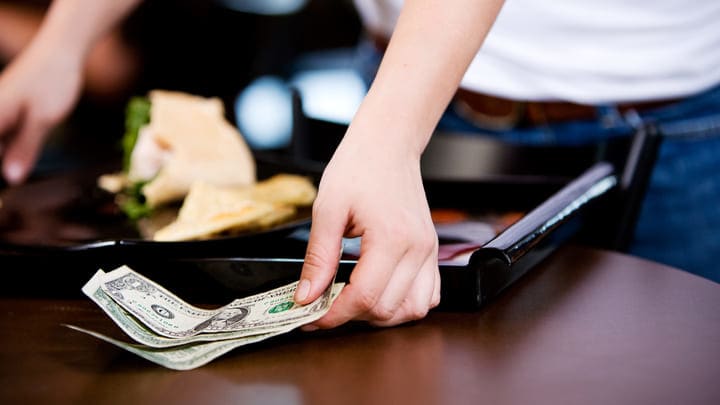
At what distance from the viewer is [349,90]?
5254 mm

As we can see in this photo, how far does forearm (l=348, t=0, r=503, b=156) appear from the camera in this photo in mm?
789

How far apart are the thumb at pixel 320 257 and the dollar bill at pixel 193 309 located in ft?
0.05

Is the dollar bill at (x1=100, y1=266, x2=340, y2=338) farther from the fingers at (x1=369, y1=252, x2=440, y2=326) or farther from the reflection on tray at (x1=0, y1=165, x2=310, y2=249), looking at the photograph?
the reflection on tray at (x1=0, y1=165, x2=310, y2=249)

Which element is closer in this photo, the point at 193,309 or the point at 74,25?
the point at 193,309

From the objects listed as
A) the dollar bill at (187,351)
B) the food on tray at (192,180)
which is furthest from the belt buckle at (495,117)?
the dollar bill at (187,351)

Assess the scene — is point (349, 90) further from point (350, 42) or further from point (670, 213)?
point (670, 213)

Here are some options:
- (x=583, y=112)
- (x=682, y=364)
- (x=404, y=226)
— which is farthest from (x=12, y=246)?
(x=583, y=112)

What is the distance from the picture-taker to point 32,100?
53.6 inches

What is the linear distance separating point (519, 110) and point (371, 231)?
2.60 ft

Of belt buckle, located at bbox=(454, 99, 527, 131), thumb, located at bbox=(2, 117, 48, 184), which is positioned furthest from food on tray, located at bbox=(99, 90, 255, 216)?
belt buckle, located at bbox=(454, 99, 527, 131)

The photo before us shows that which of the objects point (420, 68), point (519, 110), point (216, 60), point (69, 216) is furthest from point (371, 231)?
point (216, 60)

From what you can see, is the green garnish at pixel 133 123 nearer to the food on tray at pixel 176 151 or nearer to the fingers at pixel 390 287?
the food on tray at pixel 176 151

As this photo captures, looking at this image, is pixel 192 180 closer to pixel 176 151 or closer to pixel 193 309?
pixel 176 151

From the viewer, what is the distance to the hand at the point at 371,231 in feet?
2.42
